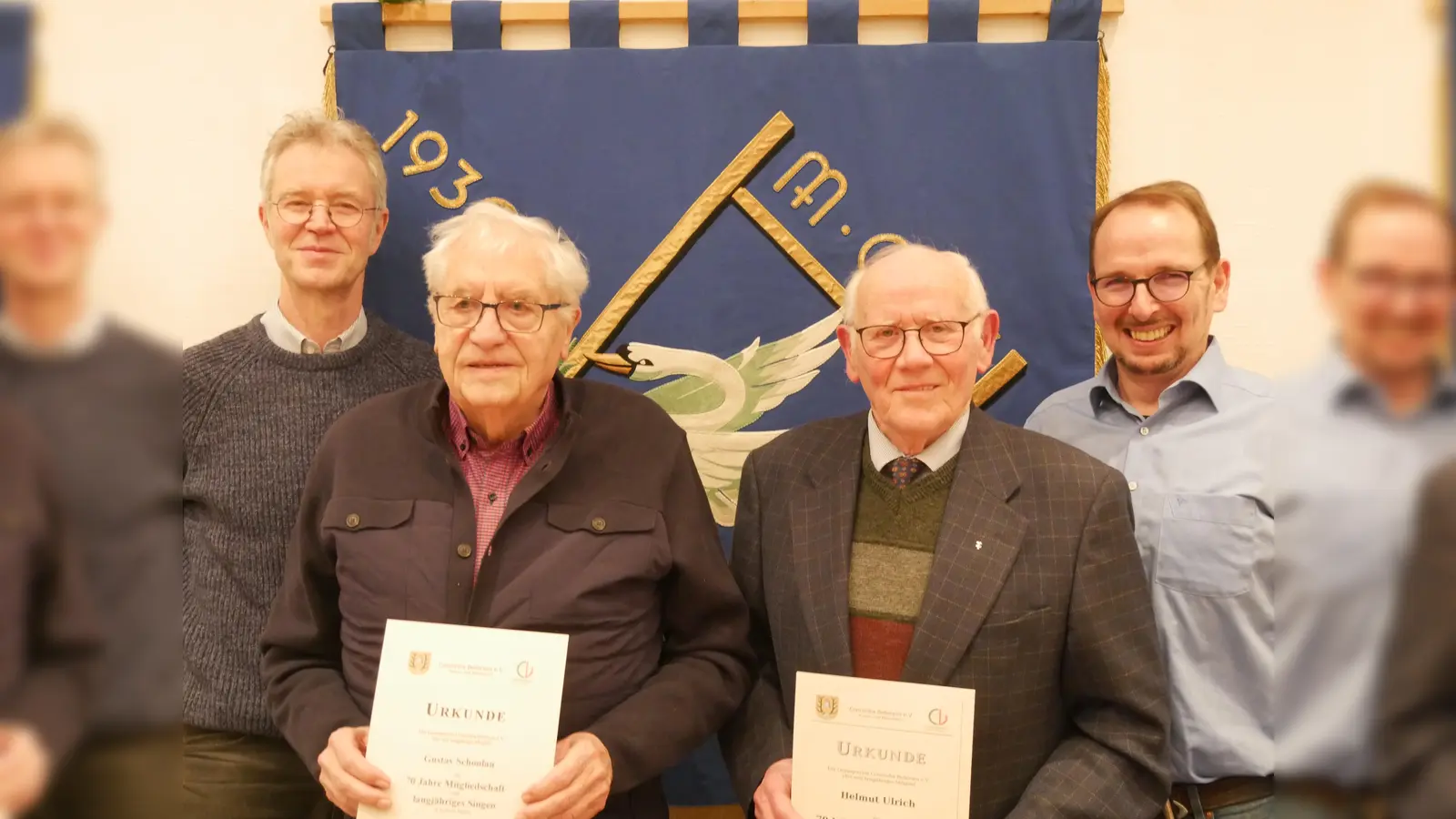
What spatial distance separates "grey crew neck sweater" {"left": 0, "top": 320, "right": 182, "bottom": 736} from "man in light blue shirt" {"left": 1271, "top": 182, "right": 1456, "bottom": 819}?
439 mm

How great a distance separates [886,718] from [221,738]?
55.7 inches

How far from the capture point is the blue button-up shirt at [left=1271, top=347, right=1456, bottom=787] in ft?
1.28

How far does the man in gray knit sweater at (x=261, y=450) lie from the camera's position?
6.58 ft

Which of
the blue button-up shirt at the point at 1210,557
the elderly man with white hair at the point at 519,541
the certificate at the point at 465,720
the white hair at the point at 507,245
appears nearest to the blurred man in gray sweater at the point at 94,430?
the certificate at the point at 465,720

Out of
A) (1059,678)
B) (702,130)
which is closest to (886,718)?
(1059,678)

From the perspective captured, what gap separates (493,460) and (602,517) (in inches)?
9.2

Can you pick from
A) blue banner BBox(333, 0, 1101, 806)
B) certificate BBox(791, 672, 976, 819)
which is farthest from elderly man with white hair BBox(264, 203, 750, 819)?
blue banner BBox(333, 0, 1101, 806)

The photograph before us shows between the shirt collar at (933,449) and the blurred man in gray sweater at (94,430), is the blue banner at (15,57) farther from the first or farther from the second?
the shirt collar at (933,449)

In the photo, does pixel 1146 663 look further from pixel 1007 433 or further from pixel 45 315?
pixel 45 315

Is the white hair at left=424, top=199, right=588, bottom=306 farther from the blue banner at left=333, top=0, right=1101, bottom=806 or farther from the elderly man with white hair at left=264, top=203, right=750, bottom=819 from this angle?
the blue banner at left=333, top=0, right=1101, bottom=806

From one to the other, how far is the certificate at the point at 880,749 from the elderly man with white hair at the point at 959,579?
12cm

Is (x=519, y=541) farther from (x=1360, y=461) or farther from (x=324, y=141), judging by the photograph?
(x=1360, y=461)

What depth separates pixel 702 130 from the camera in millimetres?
2516

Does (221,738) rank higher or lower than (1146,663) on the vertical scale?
lower
